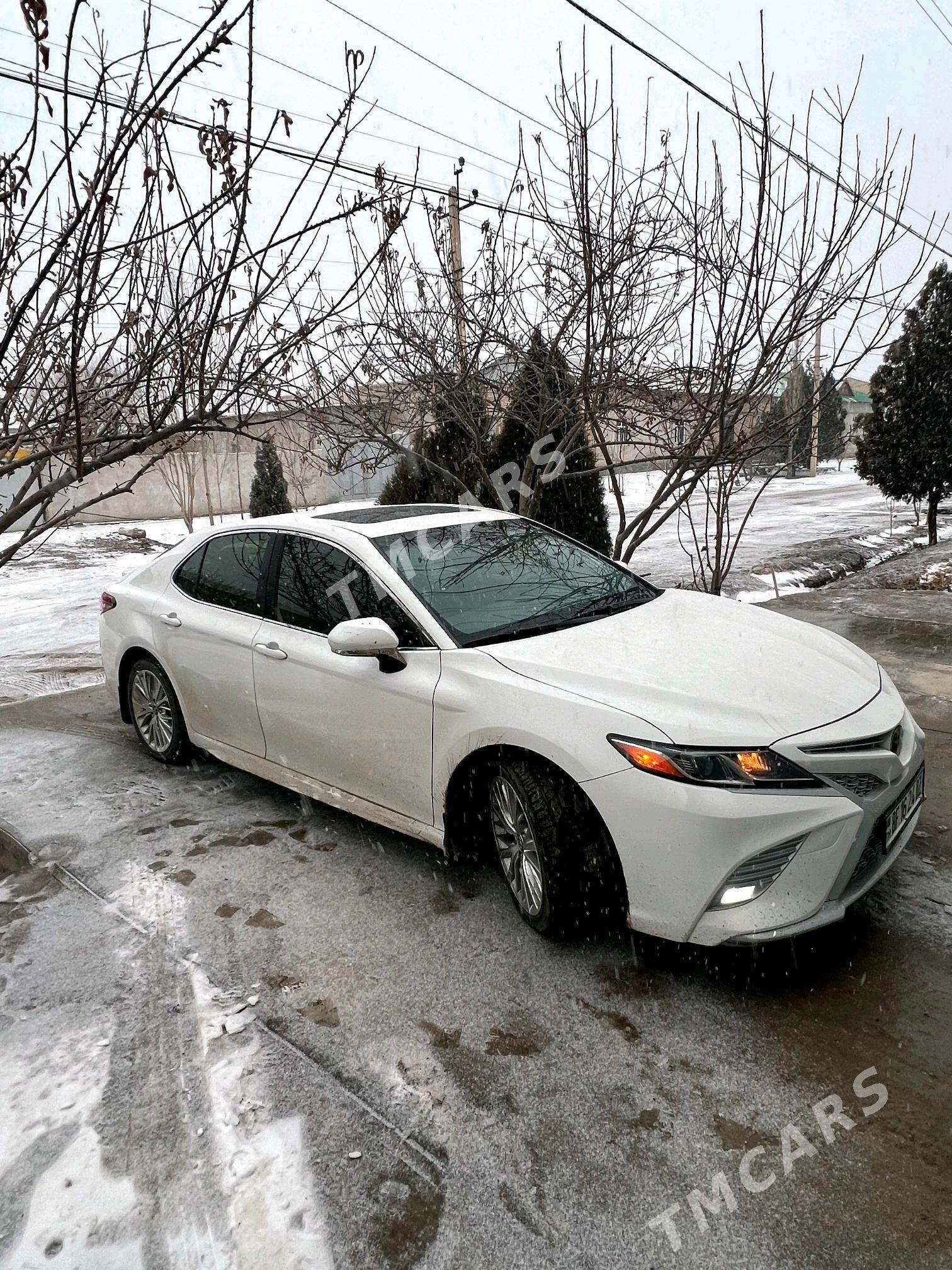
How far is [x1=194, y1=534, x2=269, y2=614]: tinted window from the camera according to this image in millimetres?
4254

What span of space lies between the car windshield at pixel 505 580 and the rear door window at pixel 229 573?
29.0 inches

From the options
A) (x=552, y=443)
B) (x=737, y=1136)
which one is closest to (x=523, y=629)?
(x=737, y=1136)

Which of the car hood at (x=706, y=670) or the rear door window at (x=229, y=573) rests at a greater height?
the rear door window at (x=229, y=573)

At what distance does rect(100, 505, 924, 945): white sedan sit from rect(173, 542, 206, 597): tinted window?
1cm

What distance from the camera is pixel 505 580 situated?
3.85 meters

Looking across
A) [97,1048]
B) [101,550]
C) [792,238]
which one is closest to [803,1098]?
[97,1048]

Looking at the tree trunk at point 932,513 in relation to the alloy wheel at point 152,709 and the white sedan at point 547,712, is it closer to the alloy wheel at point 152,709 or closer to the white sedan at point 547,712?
the white sedan at point 547,712

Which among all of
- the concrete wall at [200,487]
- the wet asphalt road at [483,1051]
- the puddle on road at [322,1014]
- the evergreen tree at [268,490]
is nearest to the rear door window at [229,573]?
the wet asphalt road at [483,1051]

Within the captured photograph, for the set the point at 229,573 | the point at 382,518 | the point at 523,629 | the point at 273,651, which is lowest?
the point at 273,651

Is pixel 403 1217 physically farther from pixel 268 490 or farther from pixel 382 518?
pixel 268 490

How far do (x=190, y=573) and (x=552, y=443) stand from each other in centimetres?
472

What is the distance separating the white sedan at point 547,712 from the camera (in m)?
2.68

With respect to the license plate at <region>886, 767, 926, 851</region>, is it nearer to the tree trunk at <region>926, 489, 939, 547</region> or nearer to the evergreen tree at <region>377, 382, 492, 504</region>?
the evergreen tree at <region>377, 382, 492, 504</region>

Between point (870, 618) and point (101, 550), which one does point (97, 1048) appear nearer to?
point (870, 618)
